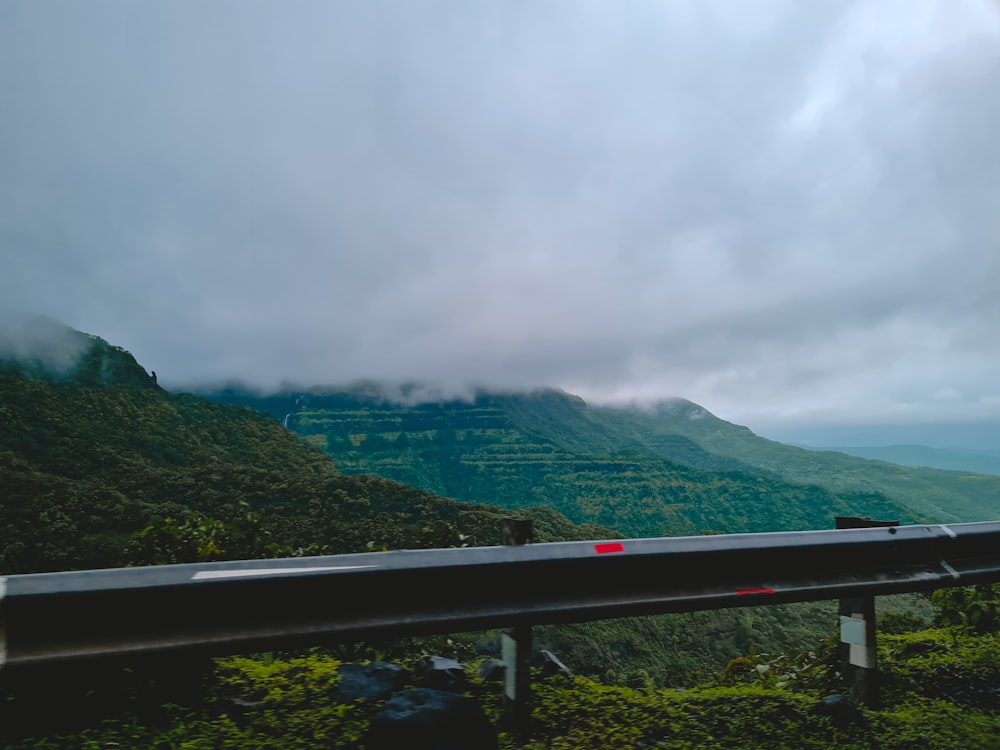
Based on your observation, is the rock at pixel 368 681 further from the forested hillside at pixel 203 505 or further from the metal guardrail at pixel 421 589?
the forested hillside at pixel 203 505

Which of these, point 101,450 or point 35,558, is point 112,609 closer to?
point 35,558

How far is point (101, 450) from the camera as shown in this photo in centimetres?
8656

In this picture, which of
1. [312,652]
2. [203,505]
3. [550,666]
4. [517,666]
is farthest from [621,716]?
[203,505]

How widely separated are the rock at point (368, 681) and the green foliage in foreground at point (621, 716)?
0.06 m

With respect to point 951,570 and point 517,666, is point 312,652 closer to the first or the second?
point 517,666

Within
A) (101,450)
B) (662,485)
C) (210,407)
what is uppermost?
(210,407)

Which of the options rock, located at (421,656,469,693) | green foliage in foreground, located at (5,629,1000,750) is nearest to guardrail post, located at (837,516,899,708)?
green foliage in foreground, located at (5,629,1000,750)

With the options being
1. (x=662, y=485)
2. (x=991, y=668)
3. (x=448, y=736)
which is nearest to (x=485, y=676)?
(x=448, y=736)

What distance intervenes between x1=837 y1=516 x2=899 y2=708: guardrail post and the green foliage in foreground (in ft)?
0.39

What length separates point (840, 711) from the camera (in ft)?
10.00

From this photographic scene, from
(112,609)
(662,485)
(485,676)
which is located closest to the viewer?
(112,609)

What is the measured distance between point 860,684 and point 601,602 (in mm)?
1839

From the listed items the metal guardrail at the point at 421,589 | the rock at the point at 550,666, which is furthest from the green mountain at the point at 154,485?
the rock at the point at 550,666

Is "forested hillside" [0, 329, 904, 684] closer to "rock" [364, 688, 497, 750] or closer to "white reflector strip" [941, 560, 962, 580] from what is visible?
"rock" [364, 688, 497, 750]
